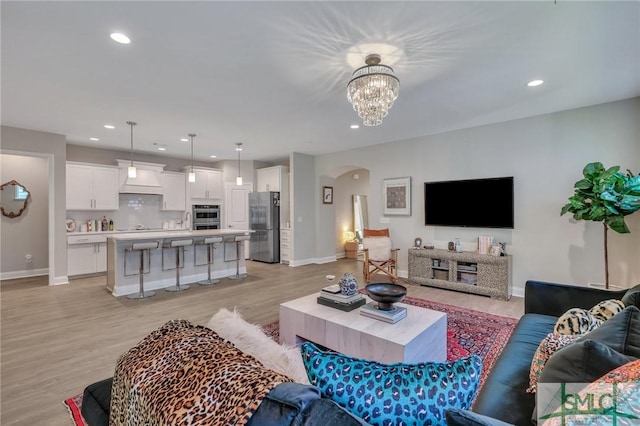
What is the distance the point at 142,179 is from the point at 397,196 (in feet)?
18.2

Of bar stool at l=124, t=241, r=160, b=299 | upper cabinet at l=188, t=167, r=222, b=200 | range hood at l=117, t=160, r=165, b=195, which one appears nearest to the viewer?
bar stool at l=124, t=241, r=160, b=299

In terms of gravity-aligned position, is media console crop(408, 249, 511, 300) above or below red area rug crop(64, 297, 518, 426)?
above

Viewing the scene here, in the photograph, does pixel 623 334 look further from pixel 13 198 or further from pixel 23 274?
pixel 13 198

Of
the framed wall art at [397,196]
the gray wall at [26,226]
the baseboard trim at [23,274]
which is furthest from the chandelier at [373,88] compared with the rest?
the baseboard trim at [23,274]

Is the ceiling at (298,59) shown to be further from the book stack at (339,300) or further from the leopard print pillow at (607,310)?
the book stack at (339,300)

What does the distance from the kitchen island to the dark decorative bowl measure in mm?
3801

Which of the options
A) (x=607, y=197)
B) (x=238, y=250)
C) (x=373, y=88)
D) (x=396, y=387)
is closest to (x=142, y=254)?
(x=238, y=250)

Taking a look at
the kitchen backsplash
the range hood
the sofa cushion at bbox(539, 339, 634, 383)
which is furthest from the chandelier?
the kitchen backsplash

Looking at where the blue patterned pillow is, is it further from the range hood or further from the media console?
the range hood

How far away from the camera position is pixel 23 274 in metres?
5.85

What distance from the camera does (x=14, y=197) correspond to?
581cm

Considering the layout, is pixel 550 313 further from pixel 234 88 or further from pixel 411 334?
pixel 234 88

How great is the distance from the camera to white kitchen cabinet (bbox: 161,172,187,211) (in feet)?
22.9

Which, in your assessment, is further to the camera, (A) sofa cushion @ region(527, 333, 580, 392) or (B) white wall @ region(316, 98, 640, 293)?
(B) white wall @ region(316, 98, 640, 293)
